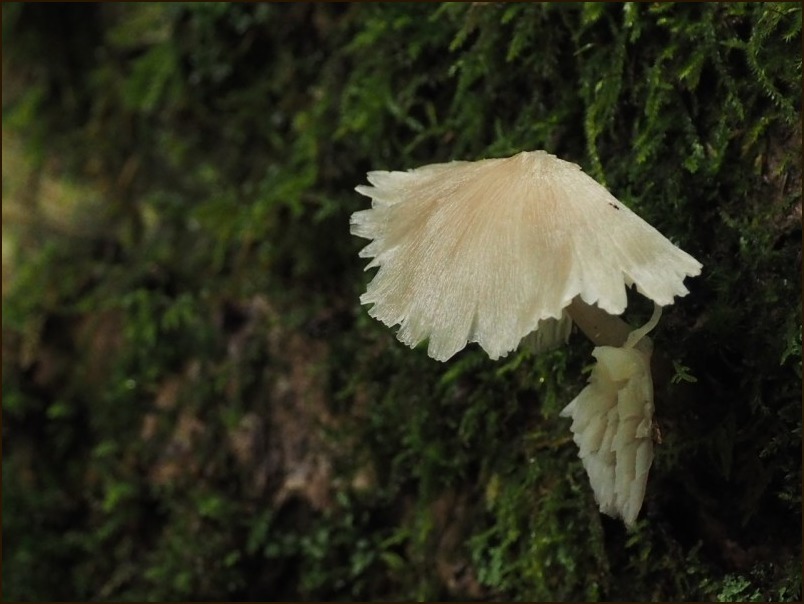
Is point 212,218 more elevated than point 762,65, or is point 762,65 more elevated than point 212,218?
point 762,65

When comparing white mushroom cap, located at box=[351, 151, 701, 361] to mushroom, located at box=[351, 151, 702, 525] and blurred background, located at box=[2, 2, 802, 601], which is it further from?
blurred background, located at box=[2, 2, 802, 601]

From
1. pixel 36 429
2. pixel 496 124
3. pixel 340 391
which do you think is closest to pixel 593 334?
pixel 496 124

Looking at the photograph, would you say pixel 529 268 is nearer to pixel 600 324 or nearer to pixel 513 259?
pixel 513 259

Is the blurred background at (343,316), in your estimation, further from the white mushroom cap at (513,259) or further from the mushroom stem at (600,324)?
the white mushroom cap at (513,259)

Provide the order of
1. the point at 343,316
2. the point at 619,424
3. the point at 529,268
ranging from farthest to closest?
the point at 343,316 → the point at 619,424 → the point at 529,268

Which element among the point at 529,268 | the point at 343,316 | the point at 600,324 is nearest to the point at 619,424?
the point at 600,324

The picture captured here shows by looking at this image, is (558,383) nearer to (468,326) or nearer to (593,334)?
(593,334)

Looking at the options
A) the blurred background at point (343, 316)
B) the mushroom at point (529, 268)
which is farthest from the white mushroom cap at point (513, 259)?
the blurred background at point (343, 316)
